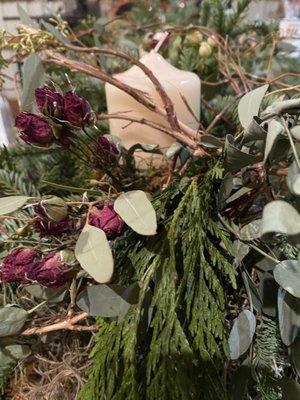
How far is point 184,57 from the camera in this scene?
2.26 ft

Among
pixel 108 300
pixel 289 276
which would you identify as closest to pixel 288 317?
pixel 289 276

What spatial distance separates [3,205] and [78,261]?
78 millimetres

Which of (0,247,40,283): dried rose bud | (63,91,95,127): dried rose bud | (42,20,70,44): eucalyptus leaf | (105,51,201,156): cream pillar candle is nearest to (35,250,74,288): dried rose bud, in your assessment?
(0,247,40,283): dried rose bud

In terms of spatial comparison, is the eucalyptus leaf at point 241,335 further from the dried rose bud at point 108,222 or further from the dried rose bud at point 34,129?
the dried rose bud at point 34,129

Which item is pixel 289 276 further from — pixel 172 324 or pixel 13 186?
pixel 13 186

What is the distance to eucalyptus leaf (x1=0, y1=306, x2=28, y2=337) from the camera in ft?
1.20

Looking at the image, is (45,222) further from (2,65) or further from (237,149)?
(2,65)

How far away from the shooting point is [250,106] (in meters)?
0.37

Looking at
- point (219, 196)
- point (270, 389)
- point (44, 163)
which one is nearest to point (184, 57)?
point (44, 163)

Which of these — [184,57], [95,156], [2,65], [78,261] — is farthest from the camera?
[184,57]

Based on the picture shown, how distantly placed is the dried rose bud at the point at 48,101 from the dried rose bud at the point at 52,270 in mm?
120

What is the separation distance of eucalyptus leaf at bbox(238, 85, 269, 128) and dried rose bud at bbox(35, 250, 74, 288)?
0.19 m

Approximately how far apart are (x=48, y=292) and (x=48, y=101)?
17 cm

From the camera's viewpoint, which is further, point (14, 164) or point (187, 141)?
point (14, 164)
